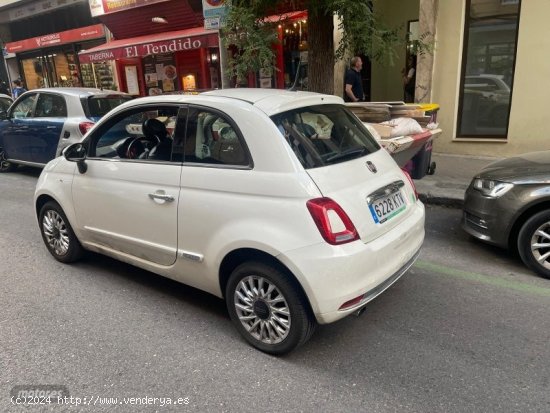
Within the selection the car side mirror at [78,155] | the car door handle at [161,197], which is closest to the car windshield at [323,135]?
the car door handle at [161,197]

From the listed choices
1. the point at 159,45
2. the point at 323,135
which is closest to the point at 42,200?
the point at 323,135

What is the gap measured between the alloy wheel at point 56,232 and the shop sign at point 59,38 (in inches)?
545

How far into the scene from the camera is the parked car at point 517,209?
158 inches

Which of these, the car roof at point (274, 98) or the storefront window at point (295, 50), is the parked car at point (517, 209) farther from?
the storefront window at point (295, 50)

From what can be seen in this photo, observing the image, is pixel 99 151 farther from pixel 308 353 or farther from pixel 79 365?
pixel 308 353

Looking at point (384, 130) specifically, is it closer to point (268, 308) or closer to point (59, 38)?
point (268, 308)

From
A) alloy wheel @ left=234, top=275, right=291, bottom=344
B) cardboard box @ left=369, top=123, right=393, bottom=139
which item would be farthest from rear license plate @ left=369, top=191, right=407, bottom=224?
cardboard box @ left=369, top=123, right=393, bottom=139

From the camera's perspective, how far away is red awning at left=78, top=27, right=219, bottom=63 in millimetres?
11555

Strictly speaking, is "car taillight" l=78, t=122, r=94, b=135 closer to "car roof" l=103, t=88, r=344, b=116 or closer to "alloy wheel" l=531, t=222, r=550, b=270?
"car roof" l=103, t=88, r=344, b=116

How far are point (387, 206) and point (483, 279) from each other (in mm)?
1582

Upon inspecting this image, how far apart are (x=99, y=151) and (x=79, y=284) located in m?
1.25

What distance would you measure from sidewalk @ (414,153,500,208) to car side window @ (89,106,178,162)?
408 cm

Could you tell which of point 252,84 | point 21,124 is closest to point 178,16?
point 252,84

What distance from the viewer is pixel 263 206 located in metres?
2.87
